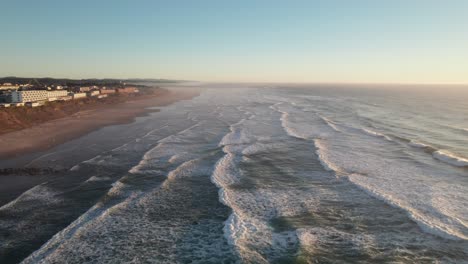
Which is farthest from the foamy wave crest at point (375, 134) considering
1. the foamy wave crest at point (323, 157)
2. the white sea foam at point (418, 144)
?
the foamy wave crest at point (323, 157)

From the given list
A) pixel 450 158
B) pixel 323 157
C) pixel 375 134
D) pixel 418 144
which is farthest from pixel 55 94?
pixel 450 158

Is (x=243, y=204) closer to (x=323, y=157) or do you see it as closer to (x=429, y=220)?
(x=429, y=220)

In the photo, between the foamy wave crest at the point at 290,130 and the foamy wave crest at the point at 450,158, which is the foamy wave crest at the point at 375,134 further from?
the foamy wave crest at the point at 290,130

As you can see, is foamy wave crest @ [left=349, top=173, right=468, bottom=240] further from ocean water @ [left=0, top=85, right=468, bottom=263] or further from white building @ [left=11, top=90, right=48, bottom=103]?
white building @ [left=11, top=90, right=48, bottom=103]

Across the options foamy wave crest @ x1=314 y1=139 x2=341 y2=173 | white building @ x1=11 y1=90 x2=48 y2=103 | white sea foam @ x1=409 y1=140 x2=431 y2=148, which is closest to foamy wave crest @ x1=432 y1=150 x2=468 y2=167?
white sea foam @ x1=409 y1=140 x2=431 y2=148

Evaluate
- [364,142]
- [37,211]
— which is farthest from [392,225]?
[364,142]

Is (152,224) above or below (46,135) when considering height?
above
